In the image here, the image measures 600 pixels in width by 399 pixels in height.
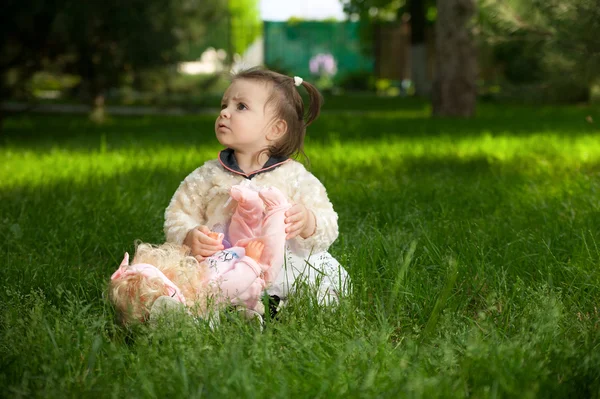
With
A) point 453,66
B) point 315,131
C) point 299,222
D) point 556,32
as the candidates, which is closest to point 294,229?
point 299,222

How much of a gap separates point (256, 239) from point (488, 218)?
1476 mm

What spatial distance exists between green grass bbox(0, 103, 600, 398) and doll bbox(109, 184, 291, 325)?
10 cm

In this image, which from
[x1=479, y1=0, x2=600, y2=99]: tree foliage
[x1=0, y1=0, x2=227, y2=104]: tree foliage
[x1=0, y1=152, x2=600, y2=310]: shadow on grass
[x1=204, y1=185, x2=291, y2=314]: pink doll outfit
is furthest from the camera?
[x1=0, y1=0, x2=227, y2=104]: tree foliage

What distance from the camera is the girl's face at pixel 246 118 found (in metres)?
2.52

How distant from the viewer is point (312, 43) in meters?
30.8

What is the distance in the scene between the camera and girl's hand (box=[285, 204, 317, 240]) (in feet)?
7.83

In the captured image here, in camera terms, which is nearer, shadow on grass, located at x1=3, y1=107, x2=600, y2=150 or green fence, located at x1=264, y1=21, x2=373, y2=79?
shadow on grass, located at x1=3, y1=107, x2=600, y2=150

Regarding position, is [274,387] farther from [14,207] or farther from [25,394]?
[14,207]

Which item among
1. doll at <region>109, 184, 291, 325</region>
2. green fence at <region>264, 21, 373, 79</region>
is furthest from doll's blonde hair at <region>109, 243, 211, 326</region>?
green fence at <region>264, 21, 373, 79</region>

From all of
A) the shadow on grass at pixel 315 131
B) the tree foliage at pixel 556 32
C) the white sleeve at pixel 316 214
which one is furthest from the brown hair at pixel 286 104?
the shadow on grass at pixel 315 131

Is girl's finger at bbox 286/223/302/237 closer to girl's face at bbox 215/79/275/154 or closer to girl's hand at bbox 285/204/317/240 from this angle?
girl's hand at bbox 285/204/317/240

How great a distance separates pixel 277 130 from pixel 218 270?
55 cm

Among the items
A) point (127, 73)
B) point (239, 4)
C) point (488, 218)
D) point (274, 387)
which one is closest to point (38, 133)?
point (127, 73)

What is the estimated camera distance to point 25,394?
162 cm
